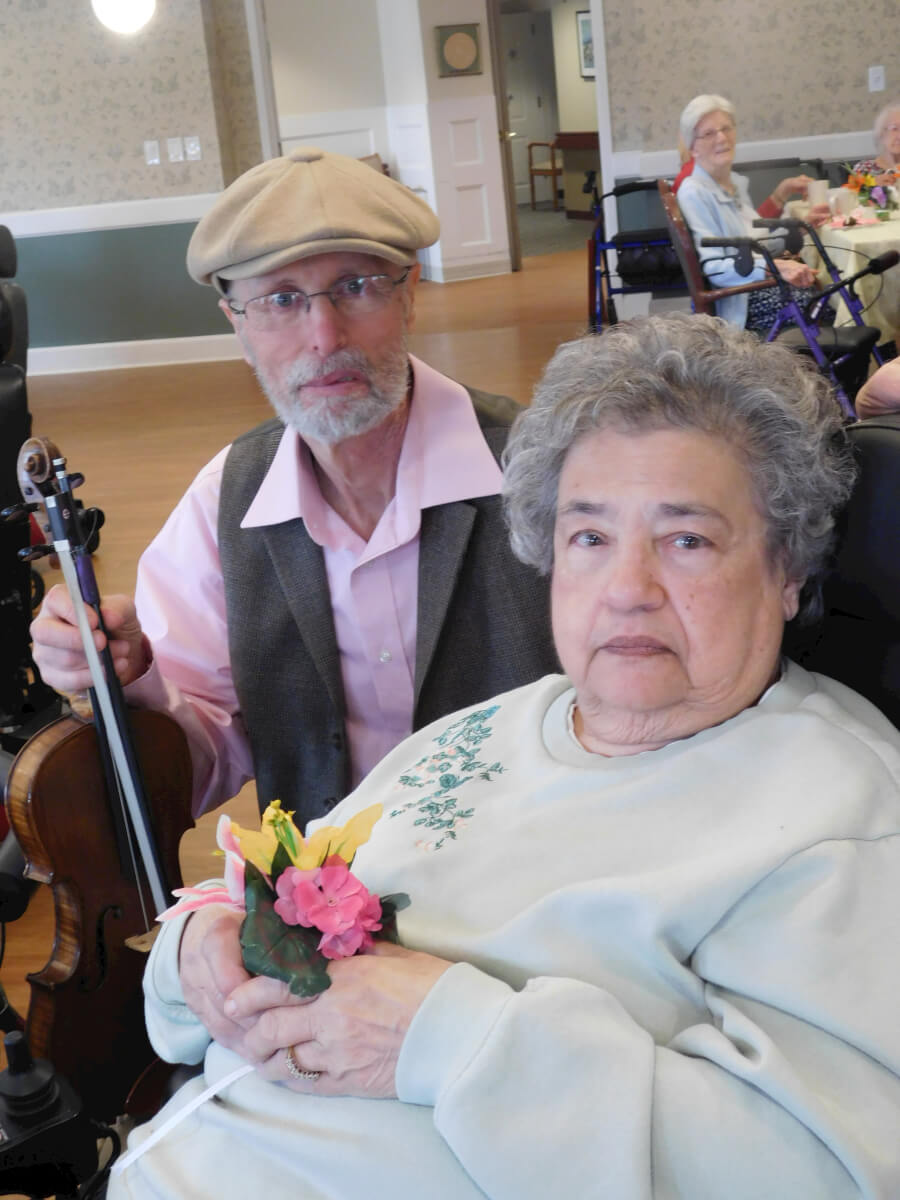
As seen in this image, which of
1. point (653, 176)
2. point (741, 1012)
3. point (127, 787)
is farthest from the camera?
point (653, 176)

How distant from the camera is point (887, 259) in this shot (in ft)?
13.7

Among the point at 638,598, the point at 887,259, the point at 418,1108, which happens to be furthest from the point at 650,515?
the point at 887,259

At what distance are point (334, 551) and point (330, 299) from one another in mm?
321

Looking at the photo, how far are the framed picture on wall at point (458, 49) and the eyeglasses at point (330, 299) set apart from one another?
9.22 meters

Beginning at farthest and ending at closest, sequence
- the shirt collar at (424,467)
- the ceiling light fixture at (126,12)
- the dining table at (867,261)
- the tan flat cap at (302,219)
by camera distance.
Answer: the ceiling light fixture at (126,12), the dining table at (867,261), the shirt collar at (424,467), the tan flat cap at (302,219)

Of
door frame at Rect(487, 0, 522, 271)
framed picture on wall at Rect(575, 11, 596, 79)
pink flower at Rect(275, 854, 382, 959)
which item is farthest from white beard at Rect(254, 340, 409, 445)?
framed picture on wall at Rect(575, 11, 596, 79)

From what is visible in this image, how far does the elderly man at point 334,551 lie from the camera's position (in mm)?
A: 1640

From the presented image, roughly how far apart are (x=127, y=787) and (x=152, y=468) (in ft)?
15.7

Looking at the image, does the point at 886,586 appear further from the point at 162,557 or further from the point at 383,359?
the point at 162,557

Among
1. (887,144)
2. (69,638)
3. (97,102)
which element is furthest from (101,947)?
(97,102)

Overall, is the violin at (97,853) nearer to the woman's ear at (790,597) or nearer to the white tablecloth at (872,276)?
the woman's ear at (790,597)

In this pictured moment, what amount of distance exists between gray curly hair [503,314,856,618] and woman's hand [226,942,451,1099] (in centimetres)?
48

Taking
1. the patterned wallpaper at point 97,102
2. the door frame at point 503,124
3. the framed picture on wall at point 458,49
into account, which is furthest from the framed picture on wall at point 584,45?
the patterned wallpaper at point 97,102

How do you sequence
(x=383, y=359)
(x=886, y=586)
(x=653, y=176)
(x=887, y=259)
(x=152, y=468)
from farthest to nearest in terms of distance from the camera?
(x=653, y=176), (x=152, y=468), (x=887, y=259), (x=383, y=359), (x=886, y=586)
